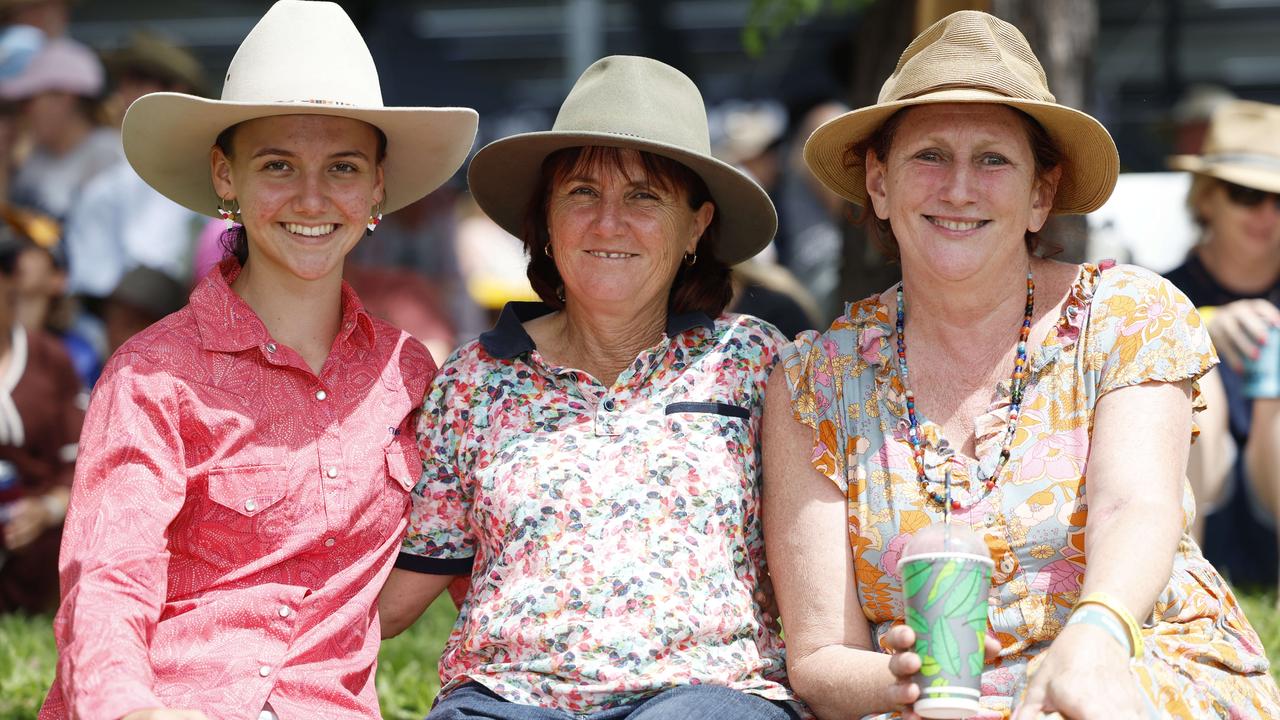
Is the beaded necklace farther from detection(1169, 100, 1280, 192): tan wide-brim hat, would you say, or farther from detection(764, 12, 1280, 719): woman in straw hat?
detection(1169, 100, 1280, 192): tan wide-brim hat

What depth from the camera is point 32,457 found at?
6.68m

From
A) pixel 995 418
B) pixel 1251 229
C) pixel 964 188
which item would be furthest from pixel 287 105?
pixel 1251 229

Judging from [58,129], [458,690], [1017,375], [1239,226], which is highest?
[58,129]

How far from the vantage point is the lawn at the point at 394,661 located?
481 cm

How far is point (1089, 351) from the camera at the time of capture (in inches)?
136

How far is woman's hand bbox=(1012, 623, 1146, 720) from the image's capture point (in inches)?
111

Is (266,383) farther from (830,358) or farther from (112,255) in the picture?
(112,255)

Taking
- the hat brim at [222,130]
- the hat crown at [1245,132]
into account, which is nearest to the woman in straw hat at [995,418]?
the hat brim at [222,130]

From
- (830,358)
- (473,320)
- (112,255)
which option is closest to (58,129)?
(112,255)

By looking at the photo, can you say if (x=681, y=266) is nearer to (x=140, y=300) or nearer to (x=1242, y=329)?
(x=1242, y=329)

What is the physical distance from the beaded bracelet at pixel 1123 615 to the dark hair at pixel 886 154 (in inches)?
42.7

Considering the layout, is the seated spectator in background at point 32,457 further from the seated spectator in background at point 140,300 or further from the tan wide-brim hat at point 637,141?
the tan wide-brim hat at point 637,141

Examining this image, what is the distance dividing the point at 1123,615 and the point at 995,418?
642 millimetres

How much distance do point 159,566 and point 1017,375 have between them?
2.04 m
